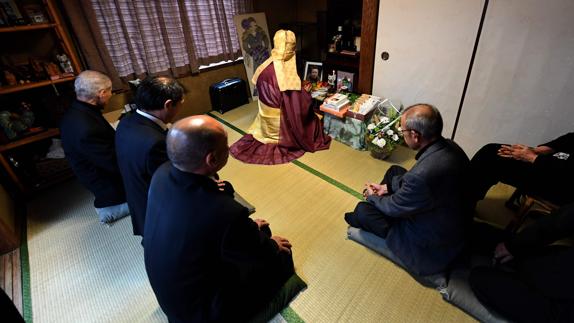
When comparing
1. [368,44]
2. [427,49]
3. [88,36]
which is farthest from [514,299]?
[88,36]

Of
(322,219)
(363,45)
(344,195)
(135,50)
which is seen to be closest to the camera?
(322,219)

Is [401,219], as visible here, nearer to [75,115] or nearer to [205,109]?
[75,115]

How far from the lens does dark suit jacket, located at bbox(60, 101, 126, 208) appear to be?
1.72m

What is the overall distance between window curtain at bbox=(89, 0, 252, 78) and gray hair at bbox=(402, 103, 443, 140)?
2.98 metres

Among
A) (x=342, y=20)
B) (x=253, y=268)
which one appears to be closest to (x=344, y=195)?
(x=253, y=268)

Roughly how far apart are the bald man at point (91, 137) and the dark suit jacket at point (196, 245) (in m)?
1.04

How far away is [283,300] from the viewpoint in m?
1.42

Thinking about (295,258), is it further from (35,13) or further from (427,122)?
(35,13)

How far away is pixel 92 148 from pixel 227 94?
85.6 inches

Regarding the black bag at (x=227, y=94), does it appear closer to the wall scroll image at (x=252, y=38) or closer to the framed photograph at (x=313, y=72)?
the wall scroll image at (x=252, y=38)

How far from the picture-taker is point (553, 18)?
1.74 m

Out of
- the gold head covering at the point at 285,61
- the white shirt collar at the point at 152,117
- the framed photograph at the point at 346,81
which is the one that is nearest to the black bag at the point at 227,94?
the gold head covering at the point at 285,61

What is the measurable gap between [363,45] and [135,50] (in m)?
2.47

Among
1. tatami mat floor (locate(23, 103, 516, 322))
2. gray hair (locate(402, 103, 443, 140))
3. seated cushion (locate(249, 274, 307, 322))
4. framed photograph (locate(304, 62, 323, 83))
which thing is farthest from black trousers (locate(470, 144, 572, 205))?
framed photograph (locate(304, 62, 323, 83))
